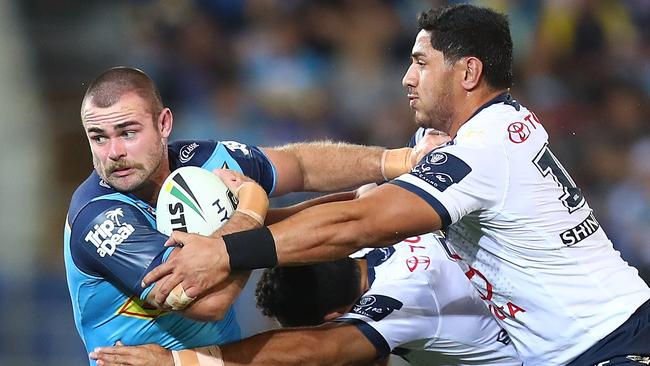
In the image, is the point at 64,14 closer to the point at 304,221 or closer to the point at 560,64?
the point at 560,64

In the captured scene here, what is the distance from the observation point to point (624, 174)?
9977 millimetres

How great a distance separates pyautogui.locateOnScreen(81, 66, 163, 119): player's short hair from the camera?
4.84 m

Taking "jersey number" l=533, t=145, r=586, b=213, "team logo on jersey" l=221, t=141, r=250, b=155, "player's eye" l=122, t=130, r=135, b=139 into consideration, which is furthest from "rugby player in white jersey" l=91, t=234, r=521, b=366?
"player's eye" l=122, t=130, r=135, b=139

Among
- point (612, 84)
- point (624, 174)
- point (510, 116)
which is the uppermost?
point (510, 116)

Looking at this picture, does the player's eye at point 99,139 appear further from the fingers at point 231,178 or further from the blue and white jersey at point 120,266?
the fingers at point 231,178

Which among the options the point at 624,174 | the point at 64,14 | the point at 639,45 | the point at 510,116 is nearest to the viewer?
the point at 510,116

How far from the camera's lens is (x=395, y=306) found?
17.6 ft

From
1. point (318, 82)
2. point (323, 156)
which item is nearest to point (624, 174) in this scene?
point (318, 82)

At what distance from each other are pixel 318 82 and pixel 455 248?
6.43 metres

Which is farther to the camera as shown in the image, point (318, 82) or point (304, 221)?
point (318, 82)

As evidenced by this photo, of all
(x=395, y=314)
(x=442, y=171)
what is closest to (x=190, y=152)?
(x=395, y=314)

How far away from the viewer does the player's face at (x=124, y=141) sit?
479 centimetres

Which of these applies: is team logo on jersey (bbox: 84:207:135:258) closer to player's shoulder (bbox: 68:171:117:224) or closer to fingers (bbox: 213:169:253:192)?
player's shoulder (bbox: 68:171:117:224)

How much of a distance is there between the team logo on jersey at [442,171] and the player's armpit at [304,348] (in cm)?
101
